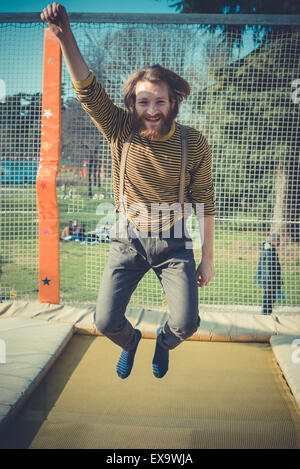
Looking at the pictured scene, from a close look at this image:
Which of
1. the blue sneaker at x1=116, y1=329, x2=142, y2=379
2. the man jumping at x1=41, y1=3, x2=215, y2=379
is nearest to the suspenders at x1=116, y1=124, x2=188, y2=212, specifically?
the man jumping at x1=41, y1=3, x2=215, y2=379

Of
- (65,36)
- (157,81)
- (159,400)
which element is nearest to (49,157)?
(157,81)

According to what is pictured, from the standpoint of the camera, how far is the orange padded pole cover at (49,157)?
363 cm

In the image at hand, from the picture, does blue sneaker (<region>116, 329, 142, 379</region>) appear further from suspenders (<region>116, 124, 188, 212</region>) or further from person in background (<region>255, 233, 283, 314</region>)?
person in background (<region>255, 233, 283, 314</region>)

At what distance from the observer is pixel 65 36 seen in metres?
1.55

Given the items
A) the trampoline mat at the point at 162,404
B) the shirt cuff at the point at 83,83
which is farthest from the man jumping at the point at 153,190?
the trampoline mat at the point at 162,404

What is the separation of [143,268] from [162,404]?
1019 millimetres

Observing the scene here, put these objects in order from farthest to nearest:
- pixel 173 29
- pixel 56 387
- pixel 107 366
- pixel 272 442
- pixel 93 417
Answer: pixel 173 29 < pixel 107 366 < pixel 56 387 < pixel 93 417 < pixel 272 442

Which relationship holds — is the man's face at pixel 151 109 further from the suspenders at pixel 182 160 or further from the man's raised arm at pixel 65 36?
the man's raised arm at pixel 65 36

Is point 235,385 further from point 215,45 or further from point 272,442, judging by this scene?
point 215,45

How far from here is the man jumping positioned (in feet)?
6.20

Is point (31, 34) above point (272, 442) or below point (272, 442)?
above

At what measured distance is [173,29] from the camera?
13.8ft

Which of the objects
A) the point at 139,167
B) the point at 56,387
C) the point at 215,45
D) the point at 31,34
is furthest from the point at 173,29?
the point at 56,387

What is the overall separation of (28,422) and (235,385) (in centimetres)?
142
